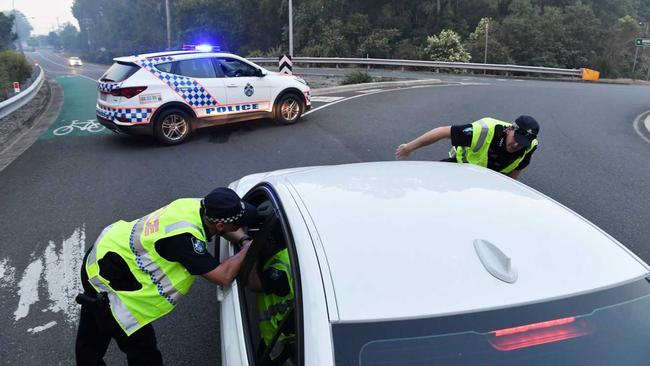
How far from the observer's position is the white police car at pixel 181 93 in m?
8.88

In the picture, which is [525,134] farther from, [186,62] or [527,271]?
[186,62]

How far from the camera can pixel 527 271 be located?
176cm

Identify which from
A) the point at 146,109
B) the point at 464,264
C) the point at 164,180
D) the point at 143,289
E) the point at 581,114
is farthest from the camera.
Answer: the point at 581,114

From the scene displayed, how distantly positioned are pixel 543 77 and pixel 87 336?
28.0 meters

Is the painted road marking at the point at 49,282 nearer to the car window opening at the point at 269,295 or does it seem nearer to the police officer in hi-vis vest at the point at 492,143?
the car window opening at the point at 269,295

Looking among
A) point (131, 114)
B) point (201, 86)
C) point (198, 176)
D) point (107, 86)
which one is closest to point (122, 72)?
point (107, 86)

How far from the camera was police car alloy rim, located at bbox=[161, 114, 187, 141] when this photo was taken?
30.3 ft

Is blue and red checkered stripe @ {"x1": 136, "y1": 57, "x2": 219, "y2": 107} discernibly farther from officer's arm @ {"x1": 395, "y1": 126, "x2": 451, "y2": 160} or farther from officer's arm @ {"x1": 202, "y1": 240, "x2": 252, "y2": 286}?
officer's arm @ {"x1": 202, "y1": 240, "x2": 252, "y2": 286}

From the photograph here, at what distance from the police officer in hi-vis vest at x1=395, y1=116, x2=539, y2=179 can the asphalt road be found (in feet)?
5.35

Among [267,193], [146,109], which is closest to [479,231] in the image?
[267,193]

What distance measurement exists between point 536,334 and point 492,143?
2721mm

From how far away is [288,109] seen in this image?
11.0 meters

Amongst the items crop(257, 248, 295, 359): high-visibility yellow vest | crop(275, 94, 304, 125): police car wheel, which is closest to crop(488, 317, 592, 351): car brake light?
crop(257, 248, 295, 359): high-visibility yellow vest

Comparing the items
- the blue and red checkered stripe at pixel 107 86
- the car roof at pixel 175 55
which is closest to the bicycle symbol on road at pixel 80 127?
the blue and red checkered stripe at pixel 107 86
